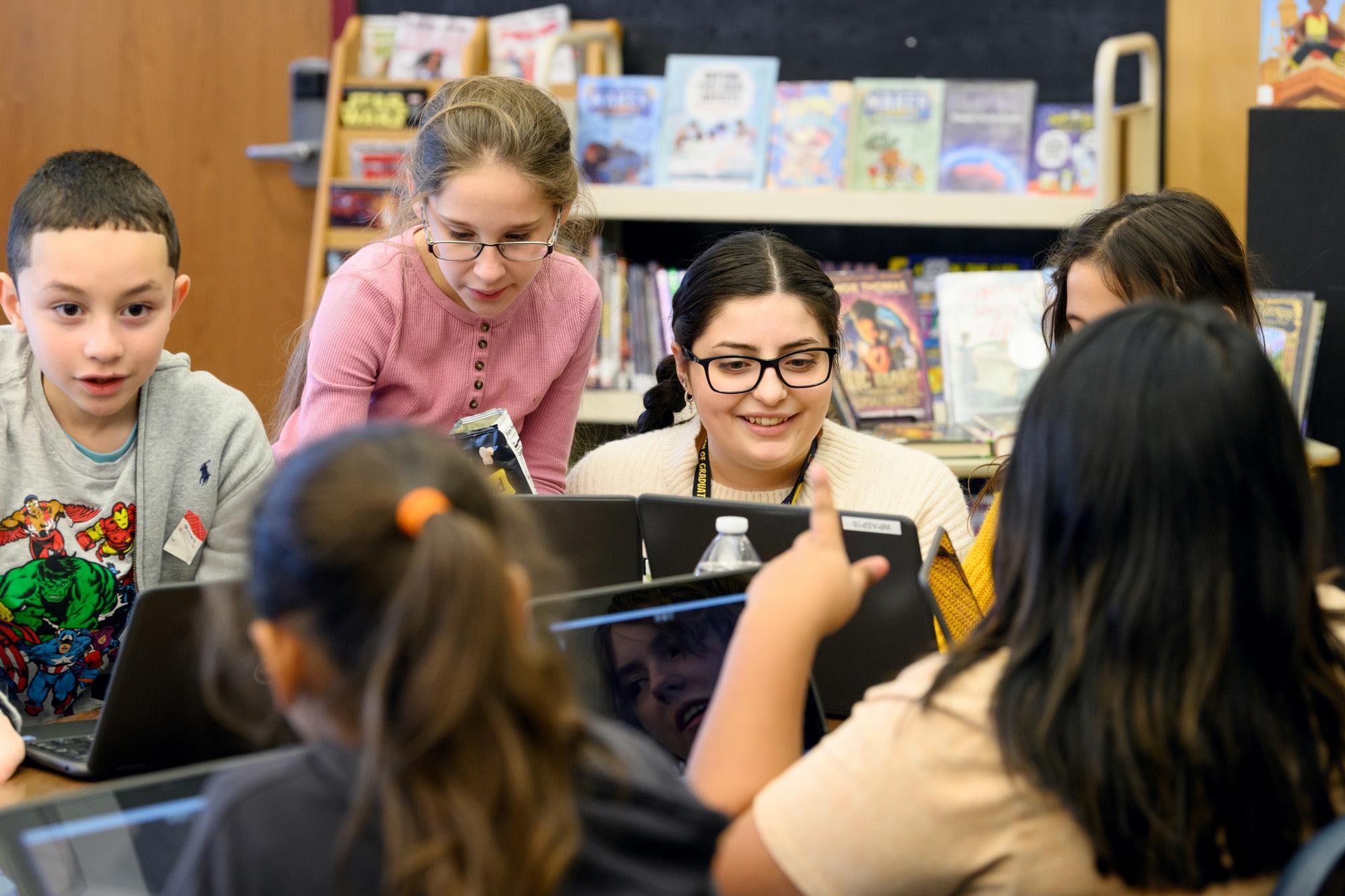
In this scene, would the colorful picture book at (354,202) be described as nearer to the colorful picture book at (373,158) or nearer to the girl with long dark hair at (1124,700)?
the colorful picture book at (373,158)

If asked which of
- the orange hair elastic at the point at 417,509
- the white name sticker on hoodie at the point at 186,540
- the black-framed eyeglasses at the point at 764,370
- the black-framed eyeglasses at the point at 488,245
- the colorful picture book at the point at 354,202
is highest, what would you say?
the colorful picture book at the point at 354,202

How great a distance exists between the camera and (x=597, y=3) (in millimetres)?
3414

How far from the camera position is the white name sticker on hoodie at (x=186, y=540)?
4.88 ft

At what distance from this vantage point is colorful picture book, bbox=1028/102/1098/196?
3107 millimetres

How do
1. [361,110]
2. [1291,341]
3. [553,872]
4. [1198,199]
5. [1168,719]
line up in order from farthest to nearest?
[361,110], [1291,341], [1198,199], [1168,719], [553,872]

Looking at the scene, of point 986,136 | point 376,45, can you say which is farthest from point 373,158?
point 986,136

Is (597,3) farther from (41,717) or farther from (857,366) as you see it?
(41,717)

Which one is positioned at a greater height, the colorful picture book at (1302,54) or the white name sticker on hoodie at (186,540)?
the colorful picture book at (1302,54)

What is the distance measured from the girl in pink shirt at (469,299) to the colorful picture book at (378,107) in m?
1.49

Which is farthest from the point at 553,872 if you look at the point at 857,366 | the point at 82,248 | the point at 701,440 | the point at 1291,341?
the point at 1291,341

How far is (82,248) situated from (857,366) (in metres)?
1.88

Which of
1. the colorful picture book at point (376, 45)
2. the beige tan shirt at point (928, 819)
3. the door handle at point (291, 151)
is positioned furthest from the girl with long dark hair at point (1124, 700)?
the door handle at point (291, 151)

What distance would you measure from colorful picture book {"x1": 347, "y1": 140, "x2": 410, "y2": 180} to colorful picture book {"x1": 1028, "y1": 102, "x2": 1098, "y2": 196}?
1638 millimetres

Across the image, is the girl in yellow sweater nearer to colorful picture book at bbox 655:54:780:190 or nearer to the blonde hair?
the blonde hair
